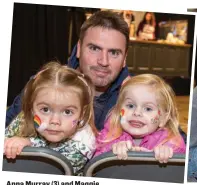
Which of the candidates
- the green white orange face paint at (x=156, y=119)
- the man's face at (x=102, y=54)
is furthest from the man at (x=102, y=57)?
the green white orange face paint at (x=156, y=119)

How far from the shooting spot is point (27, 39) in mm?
1219

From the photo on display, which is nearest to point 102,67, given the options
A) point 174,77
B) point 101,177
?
point 174,77

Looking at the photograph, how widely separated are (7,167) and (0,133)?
123 mm

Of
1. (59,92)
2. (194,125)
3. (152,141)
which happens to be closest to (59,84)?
(59,92)

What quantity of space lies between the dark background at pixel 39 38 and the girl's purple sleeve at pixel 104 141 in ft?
0.79

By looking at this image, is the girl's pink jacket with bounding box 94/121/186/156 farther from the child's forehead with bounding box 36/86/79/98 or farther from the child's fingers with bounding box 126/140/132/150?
the child's forehead with bounding box 36/86/79/98

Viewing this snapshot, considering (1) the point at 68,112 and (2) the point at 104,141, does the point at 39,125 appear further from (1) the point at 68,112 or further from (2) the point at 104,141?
(2) the point at 104,141

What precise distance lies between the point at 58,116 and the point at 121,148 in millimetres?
239

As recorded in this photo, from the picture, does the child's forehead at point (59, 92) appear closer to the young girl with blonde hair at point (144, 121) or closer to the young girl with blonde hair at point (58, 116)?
the young girl with blonde hair at point (58, 116)

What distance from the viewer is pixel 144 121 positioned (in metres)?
1.19

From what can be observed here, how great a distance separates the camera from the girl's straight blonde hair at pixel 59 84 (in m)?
1.19

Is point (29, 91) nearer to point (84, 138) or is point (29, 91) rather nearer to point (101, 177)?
point (84, 138)

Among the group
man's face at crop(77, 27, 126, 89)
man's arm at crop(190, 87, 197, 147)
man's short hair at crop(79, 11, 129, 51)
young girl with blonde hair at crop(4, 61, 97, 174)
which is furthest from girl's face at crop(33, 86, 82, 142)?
man's arm at crop(190, 87, 197, 147)

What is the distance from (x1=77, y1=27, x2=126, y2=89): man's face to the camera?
1185 millimetres
